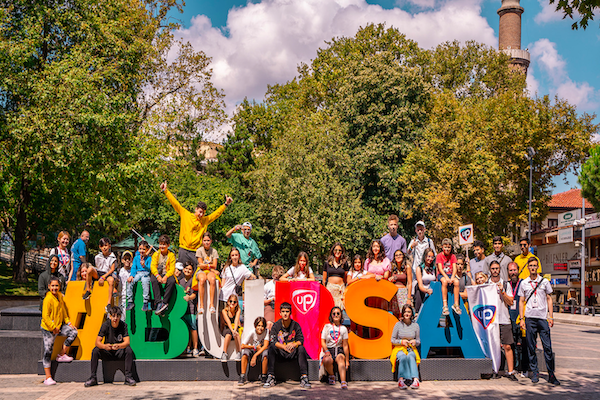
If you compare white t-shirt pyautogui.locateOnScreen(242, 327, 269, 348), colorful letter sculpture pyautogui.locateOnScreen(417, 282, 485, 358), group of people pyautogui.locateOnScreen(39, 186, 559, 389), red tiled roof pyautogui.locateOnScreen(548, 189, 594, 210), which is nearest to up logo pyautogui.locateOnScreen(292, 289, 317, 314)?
group of people pyautogui.locateOnScreen(39, 186, 559, 389)

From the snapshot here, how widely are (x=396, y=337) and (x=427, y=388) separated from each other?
0.98 metres

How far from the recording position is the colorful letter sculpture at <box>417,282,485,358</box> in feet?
34.0

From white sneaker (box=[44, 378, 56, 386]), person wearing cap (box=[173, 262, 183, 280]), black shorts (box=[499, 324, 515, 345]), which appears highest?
person wearing cap (box=[173, 262, 183, 280])

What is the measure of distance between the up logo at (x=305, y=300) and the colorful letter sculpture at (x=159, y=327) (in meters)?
2.09

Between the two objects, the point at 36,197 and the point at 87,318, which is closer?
the point at 87,318

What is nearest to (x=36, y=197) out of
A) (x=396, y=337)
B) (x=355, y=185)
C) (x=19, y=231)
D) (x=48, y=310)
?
(x=19, y=231)

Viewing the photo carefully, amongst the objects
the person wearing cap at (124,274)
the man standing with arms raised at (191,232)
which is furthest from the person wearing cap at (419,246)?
the person wearing cap at (124,274)

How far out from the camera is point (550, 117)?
35.4 metres

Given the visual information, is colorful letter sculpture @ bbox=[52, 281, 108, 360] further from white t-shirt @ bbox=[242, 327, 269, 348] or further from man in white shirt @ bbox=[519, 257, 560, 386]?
man in white shirt @ bbox=[519, 257, 560, 386]

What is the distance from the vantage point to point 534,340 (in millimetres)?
9922

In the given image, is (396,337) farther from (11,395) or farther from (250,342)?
(11,395)

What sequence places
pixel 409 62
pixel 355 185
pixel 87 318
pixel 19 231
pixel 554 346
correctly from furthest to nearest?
pixel 409 62, pixel 355 185, pixel 19 231, pixel 554 346, pixel 87 318

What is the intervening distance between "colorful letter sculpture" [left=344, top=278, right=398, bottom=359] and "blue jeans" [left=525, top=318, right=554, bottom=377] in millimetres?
2349

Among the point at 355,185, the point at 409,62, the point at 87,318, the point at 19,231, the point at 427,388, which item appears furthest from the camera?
the point at 409,62
